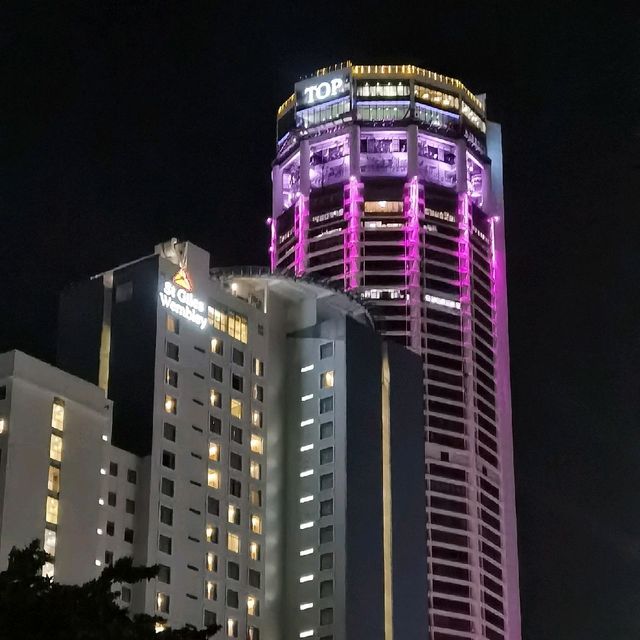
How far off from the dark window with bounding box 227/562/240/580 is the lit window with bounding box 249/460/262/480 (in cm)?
851

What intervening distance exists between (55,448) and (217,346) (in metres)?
23.5

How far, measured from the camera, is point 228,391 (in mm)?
123000

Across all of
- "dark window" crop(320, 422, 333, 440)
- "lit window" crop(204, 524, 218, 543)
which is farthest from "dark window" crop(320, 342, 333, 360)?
"lit window" crop(204, 524, 218, 543)

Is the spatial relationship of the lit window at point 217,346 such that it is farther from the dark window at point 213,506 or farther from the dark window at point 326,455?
the dark window at point 213,506

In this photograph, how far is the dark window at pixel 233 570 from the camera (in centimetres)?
11681

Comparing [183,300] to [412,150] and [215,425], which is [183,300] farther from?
[412,150]

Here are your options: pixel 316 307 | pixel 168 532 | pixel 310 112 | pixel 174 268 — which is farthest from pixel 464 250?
pixel 168 532

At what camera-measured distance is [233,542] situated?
11862 cm

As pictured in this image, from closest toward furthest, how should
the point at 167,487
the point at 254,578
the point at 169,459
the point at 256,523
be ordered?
the point at 167,487
the point at 169,459
the point at 254,578
the point at 256,523

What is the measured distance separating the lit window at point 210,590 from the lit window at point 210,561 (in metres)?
1.15

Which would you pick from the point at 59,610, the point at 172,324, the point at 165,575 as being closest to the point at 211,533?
the point at 165,575

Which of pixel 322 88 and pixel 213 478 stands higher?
pixel 322 88

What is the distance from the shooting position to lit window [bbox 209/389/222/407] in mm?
120625

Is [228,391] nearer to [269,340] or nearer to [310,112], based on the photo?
[269,340]
